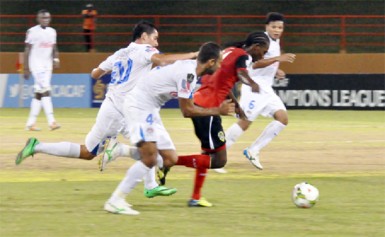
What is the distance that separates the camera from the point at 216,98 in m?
11.7

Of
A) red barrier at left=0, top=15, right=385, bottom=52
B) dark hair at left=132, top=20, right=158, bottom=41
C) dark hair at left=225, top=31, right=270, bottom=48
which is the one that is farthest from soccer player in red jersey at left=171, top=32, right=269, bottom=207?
red barrier at left=0, top=15, right=385, bottom=52

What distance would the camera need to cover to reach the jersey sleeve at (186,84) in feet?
31.4

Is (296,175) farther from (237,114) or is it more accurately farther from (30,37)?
(30,37)

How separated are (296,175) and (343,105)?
13.8m

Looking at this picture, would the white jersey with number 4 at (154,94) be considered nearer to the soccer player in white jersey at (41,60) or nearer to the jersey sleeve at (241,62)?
the jersey sleeve at (241,62)

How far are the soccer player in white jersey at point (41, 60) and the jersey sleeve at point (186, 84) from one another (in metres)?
10.6

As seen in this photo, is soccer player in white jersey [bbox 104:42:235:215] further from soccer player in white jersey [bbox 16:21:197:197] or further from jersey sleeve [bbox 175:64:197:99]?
soccer player in white jersey [bbox 16:21:197:197]

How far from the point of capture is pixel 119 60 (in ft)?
38.5

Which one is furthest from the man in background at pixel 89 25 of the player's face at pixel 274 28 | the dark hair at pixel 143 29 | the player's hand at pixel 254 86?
the dark hair at pixel 143 29

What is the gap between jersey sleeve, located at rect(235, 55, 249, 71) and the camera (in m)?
12.2

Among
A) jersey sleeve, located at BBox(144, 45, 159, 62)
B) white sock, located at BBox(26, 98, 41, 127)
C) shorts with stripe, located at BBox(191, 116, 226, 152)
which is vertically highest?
jersey sleeve, located at BBox(144, 45, 159, 62)

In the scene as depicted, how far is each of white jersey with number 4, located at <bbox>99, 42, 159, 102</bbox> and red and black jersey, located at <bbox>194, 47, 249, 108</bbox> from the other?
0.71 metres

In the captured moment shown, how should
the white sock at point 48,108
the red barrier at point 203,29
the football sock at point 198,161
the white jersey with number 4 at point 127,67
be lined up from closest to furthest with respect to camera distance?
the football sock at point 198,161
the white jersey with number 4 at point 127,67
the white sock at point 48,108
the red barrier at point 203,29

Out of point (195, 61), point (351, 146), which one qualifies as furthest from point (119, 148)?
point (351, 146)
